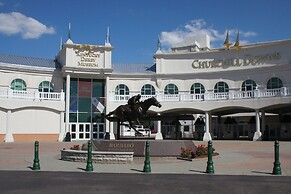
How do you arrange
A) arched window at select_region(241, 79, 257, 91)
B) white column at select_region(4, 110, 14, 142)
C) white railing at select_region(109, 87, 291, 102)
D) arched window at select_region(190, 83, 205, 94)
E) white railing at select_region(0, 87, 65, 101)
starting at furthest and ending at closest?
arched window at select_region(190, 83, 205, 94) → arched window at select_region(241, 79, 257, 91) → white railing at select_region(0, 87, 65, 101) → white column at select_region(4, 110, 14, 142) → white railing at select_region(109, 87, 291, 102)

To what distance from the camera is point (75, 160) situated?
17016 mm

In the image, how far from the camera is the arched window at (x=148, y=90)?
156 ft

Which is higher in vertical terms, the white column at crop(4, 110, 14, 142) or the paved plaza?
the white column at crop(4, 110, 14, 142)

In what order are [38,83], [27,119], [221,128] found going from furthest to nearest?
[221,128]
[38,83]
[27,119]

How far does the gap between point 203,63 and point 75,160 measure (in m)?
32.1

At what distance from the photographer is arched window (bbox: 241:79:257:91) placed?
4341cm

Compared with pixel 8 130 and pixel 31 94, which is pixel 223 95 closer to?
pixel 31 94

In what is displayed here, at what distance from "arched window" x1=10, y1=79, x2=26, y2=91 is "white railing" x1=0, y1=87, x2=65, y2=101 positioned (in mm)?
775

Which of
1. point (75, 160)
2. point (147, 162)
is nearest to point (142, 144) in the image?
point (75, 160)

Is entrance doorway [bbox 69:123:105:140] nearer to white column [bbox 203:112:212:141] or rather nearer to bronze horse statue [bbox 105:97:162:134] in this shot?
white column [bbox 203:112:212:141]

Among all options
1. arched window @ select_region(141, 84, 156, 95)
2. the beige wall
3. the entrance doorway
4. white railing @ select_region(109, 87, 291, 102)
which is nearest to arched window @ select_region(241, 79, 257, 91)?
white railing @ select_region(109, 87, 291, 102)

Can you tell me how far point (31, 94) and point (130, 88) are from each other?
1288 cm

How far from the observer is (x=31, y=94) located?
40344 millimetres

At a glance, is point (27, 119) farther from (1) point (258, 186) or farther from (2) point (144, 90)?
(1) point (258, 186)
